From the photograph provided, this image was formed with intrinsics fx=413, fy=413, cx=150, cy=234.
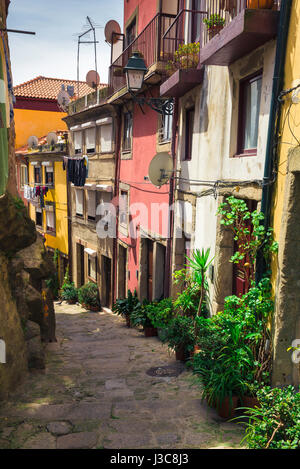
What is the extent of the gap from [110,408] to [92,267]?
13.6 m

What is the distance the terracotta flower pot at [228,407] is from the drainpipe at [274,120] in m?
1.61

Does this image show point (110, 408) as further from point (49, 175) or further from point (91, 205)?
point (49, 175)

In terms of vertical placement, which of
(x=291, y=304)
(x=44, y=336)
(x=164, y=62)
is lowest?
(x=44, y=336)

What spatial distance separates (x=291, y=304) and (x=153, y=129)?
786 cm

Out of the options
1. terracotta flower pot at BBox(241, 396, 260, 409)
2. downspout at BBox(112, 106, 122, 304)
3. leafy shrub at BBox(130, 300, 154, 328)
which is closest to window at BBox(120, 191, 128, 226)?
downspout at BBox(112, 106, 122, 304)

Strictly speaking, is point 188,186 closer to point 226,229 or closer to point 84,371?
point 226,229

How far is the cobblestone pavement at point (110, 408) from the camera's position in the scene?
4770 millimetres

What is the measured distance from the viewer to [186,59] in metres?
8.59

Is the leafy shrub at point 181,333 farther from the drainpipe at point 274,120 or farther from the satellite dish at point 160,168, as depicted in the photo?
the satellite dish at point 160,168

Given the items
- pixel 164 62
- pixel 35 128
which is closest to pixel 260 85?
pixel 164 62

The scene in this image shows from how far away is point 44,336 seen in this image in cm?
961

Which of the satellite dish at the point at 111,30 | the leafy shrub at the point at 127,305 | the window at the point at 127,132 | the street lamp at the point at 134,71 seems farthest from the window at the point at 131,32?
the leafy shrub at the point at 127,305

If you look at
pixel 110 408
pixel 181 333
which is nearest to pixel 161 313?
pixel 181 333
